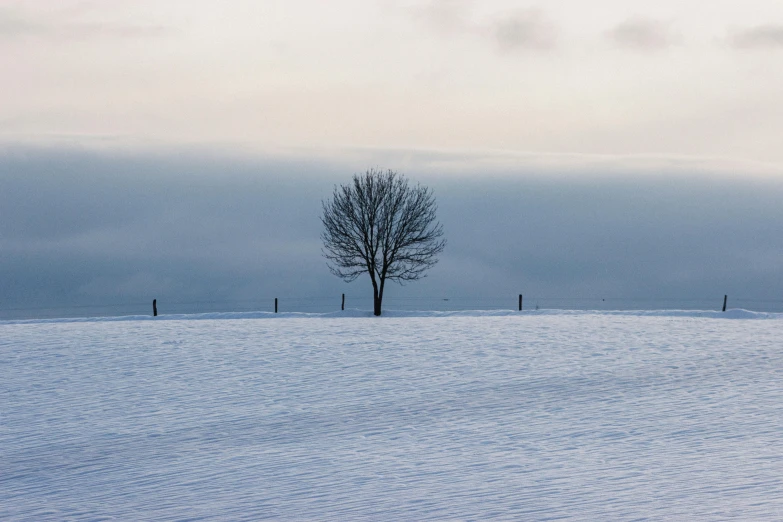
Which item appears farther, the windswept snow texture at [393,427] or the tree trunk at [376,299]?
the tree trunk at [376,299]

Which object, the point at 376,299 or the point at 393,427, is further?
the point at 376,299

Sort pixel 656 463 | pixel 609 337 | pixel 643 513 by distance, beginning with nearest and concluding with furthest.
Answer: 1. pixel 643 513
2. pixel 656 463
3. pixel 609 337

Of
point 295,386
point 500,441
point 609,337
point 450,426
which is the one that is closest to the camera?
point 500,441

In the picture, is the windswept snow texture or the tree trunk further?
the tree trunk

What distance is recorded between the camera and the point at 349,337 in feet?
96.0

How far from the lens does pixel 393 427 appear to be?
15.6m

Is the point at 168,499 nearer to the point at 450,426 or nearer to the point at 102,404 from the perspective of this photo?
the point at 450,426

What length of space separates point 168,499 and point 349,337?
1807 centimetres

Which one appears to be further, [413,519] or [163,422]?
[163,422]

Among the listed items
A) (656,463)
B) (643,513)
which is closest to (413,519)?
(643,513)

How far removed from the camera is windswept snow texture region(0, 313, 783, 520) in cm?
1077

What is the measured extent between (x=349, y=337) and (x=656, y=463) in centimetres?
1779

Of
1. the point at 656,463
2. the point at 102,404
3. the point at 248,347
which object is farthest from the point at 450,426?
the point at 248,347

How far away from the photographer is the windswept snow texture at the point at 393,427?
35.3 ft
